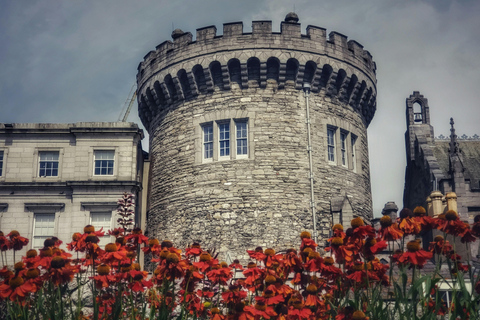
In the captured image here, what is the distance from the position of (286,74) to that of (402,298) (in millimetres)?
18420

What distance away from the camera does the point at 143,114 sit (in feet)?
88.1

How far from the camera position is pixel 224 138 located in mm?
22938

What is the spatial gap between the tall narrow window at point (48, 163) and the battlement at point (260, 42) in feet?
18.3

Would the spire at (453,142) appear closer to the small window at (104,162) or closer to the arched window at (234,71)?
the arched window at (234,71)

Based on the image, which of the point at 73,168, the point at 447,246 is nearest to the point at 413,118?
the point at 73,168

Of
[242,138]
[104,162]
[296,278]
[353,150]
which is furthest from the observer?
[104,162]

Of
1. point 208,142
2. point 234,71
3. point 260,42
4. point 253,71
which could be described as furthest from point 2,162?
point 260,42

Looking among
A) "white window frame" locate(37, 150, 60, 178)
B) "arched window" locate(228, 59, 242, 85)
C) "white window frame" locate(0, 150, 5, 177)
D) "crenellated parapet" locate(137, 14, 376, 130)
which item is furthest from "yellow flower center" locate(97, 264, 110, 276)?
"white window frame" locate(0, 150, 5, 177)

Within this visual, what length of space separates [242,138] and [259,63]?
288cm

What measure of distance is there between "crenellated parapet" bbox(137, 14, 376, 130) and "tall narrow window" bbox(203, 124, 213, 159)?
1448 mm

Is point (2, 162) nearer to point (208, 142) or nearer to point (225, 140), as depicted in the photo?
point (208, 142)

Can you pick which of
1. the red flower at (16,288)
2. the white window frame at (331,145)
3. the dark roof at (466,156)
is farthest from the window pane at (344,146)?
the red flower at (16,288)

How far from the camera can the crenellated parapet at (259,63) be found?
75.8 feet

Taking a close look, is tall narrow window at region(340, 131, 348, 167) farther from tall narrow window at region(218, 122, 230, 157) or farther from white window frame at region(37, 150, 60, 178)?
white window frame at region(37, 150, 60, 178)
